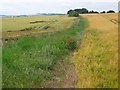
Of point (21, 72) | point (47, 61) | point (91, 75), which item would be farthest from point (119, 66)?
point (21, 72)

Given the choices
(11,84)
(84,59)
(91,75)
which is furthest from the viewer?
(84,59)

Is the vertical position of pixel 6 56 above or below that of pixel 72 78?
above

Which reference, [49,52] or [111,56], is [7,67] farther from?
[111,56]

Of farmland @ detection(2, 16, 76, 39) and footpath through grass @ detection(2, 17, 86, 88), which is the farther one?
farmland @ detection(2, 16, 76, 39)

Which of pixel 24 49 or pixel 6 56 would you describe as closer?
pixel 6 56

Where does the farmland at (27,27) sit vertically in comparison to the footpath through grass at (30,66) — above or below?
above

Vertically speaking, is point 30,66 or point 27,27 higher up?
point 27,27

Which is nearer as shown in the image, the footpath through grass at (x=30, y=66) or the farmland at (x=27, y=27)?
the footpath through grass at (x=30, y=66)

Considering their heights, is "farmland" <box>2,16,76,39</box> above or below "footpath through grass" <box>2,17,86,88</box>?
above

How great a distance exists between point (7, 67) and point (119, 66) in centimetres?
341

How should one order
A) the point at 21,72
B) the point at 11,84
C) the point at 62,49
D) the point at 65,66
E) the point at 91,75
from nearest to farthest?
the point at 11,84 < the point at 21,72 < the point at 91,75 < the point at 65,66 < the point at 62,49

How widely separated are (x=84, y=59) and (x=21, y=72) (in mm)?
3810

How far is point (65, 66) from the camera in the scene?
10445mm

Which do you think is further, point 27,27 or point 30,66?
point 27,27
